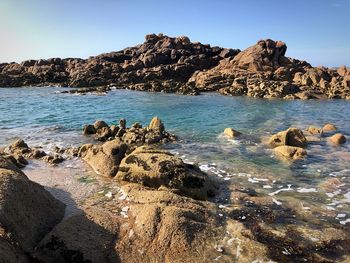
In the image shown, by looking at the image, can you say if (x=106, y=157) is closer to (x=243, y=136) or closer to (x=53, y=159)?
(x=53, y=159)

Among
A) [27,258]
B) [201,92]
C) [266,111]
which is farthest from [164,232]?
[201,92]

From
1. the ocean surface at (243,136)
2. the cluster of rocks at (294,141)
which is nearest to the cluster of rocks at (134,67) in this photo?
the ocean surface at (243,136)

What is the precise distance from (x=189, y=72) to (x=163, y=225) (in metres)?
72.6

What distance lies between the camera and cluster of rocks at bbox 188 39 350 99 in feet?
184

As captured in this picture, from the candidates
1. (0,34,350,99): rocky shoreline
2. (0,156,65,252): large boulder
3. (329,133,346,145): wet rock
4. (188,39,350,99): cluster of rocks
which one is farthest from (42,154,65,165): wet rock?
(188,39,350,99): cluster of rocks

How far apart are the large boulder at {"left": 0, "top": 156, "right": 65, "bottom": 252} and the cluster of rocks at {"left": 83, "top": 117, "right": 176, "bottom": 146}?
1199 cm

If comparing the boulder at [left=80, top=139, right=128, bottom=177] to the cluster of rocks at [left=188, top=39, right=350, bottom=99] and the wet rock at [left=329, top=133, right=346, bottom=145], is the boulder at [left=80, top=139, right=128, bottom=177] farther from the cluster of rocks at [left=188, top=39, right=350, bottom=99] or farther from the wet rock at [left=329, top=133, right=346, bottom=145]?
the cluster of rocks at [left=188, top=39, right=350, bottom=99]

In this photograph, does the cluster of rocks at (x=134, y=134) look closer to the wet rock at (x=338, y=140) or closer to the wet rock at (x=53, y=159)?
the wet rock at (x=53, y=159)

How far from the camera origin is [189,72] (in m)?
79.9

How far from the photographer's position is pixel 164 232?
9.10 metres

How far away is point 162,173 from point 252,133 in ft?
46.4

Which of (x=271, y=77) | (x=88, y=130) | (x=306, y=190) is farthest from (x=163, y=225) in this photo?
(x=271, y=77)

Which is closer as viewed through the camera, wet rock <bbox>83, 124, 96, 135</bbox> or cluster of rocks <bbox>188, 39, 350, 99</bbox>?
wet rock <bbox>83, 124, 96, 135</bbox>

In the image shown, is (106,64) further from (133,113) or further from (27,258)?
(27,258)
